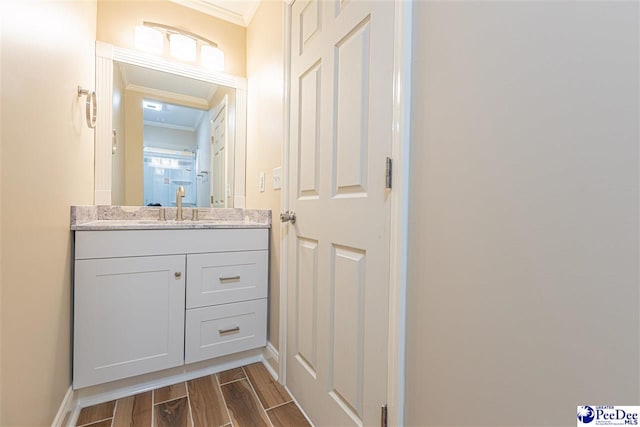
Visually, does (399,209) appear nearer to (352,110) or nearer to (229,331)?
(352,110)

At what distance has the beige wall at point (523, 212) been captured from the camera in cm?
43

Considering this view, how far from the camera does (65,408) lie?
44.4 inches

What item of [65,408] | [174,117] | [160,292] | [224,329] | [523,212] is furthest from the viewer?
[174,117]

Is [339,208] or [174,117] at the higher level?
[174,117]

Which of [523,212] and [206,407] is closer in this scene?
[523,212]

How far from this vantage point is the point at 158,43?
183 cm

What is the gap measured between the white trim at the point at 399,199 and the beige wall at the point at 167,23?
5.40 ft

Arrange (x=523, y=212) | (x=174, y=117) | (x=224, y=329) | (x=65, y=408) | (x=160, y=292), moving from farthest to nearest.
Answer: (x=174, y=117) < (x=224, y=329) < (x=160, y=292) < (x=65, y=408) < (x=523, y=212)

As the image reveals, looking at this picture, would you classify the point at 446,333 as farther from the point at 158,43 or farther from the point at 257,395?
the point at 158,43

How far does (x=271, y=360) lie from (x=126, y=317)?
777mm

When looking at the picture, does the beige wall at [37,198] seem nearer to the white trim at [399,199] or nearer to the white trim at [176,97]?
the white trim at [176,97]

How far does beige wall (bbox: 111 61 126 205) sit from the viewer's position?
5.60ft

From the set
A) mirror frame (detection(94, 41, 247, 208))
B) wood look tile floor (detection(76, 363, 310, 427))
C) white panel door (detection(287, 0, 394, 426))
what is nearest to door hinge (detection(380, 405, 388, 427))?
white panel door (detection(287, 0, 394, 426))

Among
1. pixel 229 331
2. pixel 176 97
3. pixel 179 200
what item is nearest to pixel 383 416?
pixel 229 331
